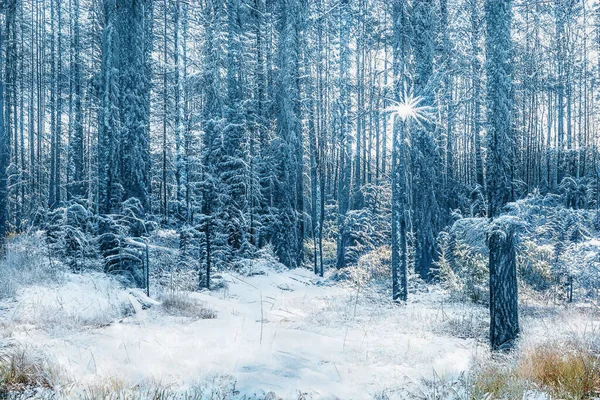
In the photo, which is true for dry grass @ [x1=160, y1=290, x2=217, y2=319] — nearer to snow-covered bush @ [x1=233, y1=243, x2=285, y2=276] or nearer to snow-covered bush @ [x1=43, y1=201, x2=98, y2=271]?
snow-covered bush @ [x1=43, y1=201, x2=98, y2=271]

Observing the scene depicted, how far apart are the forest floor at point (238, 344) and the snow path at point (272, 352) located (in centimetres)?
1

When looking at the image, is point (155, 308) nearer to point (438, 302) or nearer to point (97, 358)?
point (97, 358)

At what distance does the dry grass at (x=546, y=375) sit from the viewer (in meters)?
3.60

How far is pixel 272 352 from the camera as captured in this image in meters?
4.89

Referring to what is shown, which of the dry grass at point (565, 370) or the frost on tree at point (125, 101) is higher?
the frost on tree at point (125, 101)

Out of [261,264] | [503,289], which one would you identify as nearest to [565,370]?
[503,289]

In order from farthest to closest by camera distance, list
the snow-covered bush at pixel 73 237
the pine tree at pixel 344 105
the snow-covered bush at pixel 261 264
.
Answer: the pine tree at pixel 344 105, the snow-covered bush at pixel 261 264, the snow-covered bush at pixel 73 237

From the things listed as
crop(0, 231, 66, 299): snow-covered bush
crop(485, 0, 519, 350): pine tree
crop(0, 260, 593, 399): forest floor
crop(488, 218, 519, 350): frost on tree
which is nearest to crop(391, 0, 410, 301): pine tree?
crop(0, 260, 593, 399): forest floor

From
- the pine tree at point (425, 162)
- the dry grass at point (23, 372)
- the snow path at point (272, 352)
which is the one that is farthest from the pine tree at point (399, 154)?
the dry grass at point (23, 372)

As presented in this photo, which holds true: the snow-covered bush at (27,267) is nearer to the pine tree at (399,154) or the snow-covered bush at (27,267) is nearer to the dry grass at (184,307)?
the dry grass at (184,307)

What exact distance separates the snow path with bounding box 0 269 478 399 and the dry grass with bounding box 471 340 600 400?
1.71ft

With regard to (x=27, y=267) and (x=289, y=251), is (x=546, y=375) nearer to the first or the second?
(x=27, y=267)

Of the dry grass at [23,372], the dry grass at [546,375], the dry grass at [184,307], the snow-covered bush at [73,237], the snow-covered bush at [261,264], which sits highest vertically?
the snow-covered bush at [73,237]

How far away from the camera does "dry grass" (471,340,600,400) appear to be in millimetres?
3602
